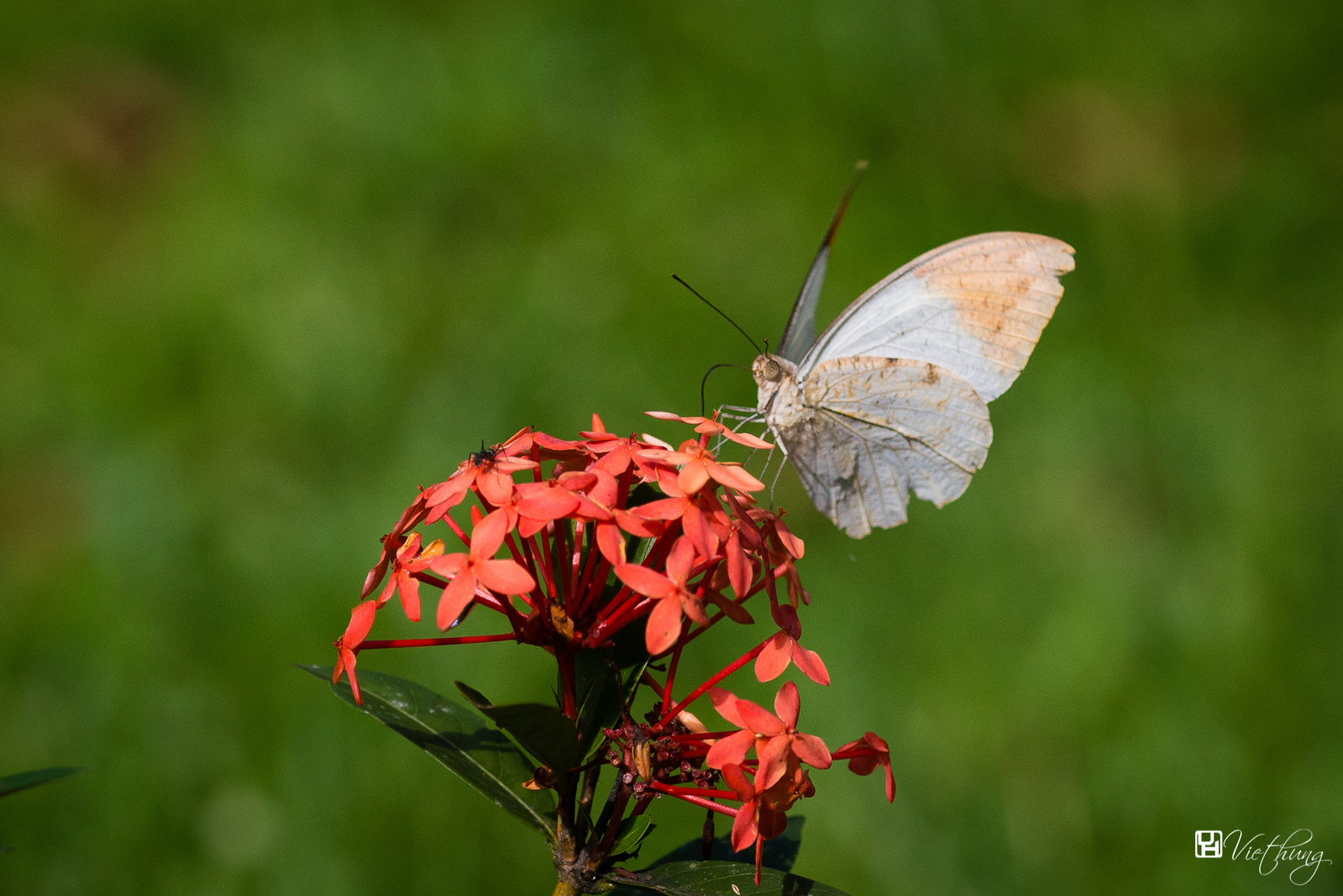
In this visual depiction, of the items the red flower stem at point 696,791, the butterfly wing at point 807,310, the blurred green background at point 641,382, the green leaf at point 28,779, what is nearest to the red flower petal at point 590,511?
the red flower stem at point 696,791

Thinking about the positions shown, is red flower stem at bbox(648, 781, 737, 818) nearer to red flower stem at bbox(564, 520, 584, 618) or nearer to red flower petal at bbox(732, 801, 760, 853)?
red flower petal at bbox(732, 801, 760, 853)

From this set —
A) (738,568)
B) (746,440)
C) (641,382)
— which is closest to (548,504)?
(738,568)

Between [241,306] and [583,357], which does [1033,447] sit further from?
[241,306]

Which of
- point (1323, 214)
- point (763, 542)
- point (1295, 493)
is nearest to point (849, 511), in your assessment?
point (763, 542)

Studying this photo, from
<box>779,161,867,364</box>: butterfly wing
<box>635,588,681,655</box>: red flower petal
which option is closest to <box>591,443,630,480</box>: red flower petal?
<box>635,588,681,655</box>: red flower petal

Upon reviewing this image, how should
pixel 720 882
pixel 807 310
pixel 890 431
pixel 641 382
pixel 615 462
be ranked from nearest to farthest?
pixel 720 882
pixel 615 462
pixel 807 310
pixel 890 431
pixel 641 382

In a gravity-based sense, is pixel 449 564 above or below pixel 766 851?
above

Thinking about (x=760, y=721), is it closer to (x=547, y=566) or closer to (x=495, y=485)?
(x=547, y=566)
